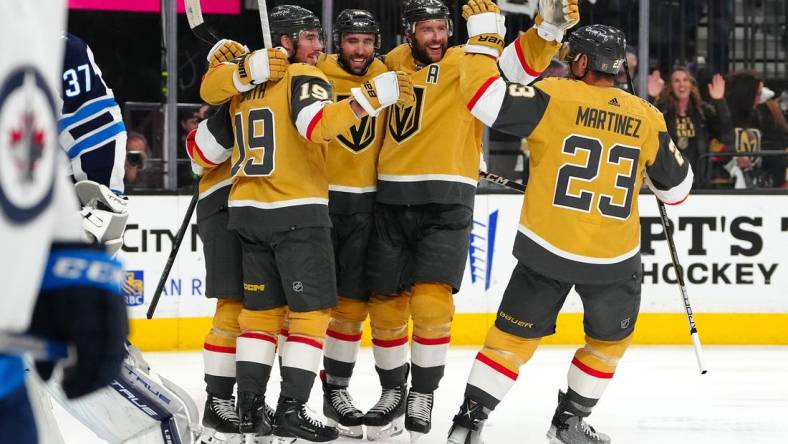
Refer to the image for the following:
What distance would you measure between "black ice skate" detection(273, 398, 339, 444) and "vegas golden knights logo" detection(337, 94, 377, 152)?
2.76ft

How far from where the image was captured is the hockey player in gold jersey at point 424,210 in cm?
369

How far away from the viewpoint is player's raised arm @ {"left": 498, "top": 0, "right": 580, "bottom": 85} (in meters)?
3.63

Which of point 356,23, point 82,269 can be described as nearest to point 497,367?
point 356,23

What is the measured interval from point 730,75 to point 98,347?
5662 mm

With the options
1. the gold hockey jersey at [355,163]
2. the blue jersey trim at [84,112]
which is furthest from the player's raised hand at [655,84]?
the blue jersey trim at [84,112]

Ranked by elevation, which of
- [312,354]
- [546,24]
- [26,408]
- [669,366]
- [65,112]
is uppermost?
[546,24]

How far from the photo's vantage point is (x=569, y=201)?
11.0ft

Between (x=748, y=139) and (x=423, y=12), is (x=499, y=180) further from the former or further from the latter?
(x=748, y=139)

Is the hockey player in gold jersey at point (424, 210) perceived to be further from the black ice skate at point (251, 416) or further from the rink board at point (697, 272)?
the rink board at point (697, 272)

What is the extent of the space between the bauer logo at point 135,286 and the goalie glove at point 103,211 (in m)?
3.13

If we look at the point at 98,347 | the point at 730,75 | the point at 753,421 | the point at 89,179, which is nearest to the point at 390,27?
the point at 730,75

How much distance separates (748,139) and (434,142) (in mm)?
3132

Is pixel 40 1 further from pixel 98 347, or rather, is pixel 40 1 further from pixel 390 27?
pixel 390 27

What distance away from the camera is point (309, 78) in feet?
11.3
